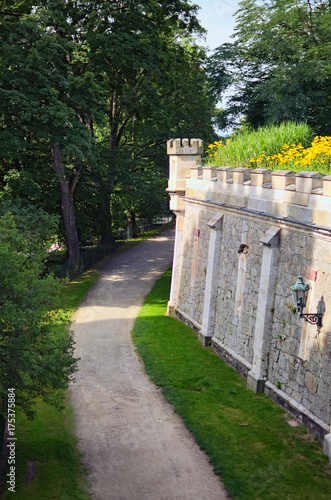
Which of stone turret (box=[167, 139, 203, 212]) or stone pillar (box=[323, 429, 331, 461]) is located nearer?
stone pillar (box=[323, 429, 331, 461])

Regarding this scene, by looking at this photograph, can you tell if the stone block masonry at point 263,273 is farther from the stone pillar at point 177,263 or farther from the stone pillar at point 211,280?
the stone pillar at point 177,263

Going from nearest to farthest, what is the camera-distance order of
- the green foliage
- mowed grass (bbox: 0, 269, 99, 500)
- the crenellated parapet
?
mowed grass (bbox: 0, 269, 99, 500) → the crenellated parapet → the green foliage

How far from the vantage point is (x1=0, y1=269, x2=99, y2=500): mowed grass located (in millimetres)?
11430

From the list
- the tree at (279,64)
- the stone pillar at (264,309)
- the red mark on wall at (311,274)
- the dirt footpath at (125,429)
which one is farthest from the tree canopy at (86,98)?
the red mark on wall at (311,274)

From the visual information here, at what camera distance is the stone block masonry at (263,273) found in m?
13.3

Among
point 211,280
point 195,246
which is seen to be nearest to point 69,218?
point 195,246

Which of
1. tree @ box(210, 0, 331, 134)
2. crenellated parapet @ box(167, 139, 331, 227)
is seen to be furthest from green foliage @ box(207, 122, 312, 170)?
tree @ box(210, 0, 331, 134)

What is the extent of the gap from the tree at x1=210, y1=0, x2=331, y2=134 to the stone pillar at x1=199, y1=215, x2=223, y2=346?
422 inches

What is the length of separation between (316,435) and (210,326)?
7778 millimetres

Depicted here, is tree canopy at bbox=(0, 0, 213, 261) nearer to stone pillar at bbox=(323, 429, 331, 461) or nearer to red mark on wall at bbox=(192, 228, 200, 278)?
red mark on wall at bbox=(192, 228, 200, 278)

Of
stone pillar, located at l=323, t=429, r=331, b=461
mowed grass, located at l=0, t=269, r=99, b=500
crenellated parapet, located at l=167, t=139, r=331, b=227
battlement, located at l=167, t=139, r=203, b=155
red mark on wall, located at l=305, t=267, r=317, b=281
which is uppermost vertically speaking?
battlement, located at l=167, t=139, r=203, b=155

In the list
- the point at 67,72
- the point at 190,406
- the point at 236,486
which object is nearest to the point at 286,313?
the point at 190,406

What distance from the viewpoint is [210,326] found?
20.7 m

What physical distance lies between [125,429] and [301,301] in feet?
17.6
